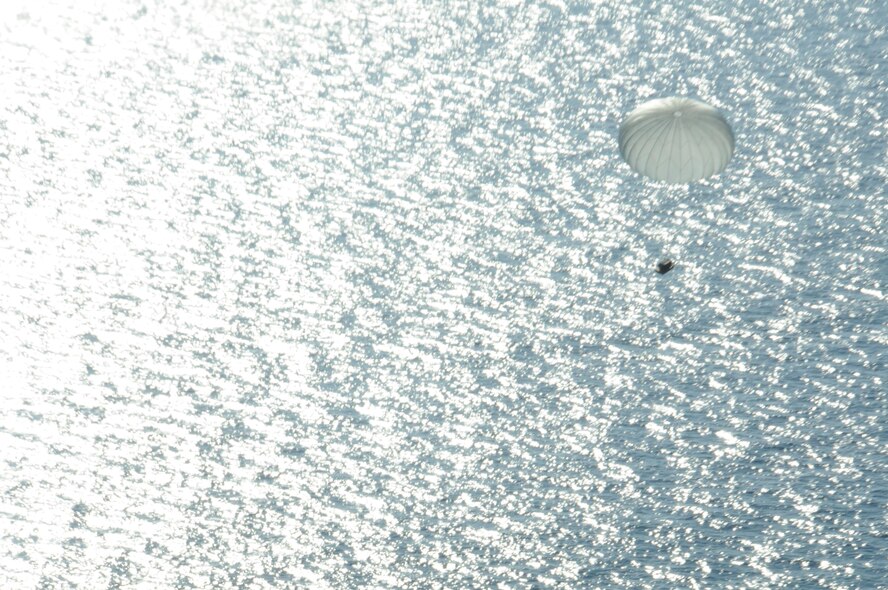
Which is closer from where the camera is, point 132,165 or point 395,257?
point 395,257

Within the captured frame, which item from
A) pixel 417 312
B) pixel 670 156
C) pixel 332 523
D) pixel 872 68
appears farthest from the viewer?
pixel 872 68

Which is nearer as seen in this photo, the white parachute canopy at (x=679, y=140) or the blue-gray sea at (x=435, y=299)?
the white parachute canopy at (x=679, y=140)

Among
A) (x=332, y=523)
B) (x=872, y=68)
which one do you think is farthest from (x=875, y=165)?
(x=332, y=523)

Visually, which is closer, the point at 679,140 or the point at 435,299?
the point at 679,140

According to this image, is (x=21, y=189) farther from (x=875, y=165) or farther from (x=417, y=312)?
(x=875, y=165)

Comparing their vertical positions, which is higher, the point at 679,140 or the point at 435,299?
the point at 435,299
